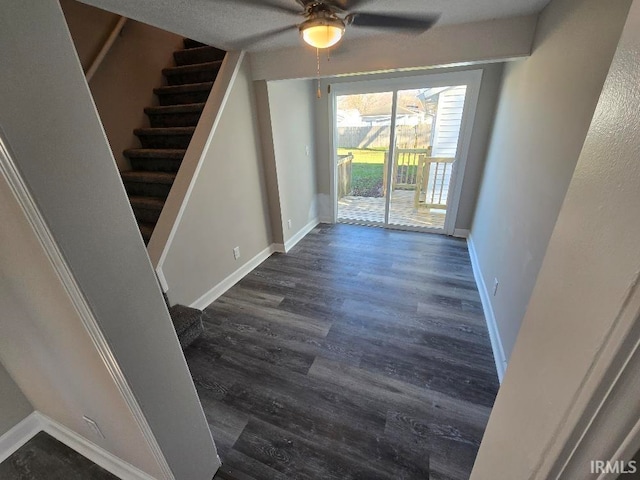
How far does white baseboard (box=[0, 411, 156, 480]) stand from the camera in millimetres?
1188

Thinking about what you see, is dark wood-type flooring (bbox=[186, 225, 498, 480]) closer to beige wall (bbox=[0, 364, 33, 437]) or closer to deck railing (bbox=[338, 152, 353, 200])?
beige wall (bbox=[0, 364, 33, 437])

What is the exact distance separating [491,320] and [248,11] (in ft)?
8.87

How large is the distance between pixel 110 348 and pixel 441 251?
328 centimetres

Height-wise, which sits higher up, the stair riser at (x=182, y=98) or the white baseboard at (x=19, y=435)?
the stair riser at (x=182, y=98)

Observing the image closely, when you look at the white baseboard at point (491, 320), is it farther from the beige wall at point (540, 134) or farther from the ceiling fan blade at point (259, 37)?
the ceiling fan blade at point (259, 37)

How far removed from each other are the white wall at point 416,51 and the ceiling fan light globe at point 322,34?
81cm

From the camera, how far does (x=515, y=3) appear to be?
1.52 m

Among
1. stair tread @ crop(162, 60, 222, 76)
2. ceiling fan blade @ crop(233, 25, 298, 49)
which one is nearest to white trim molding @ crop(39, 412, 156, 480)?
ceiling fan blade @ crop(233, 25, 298, 49)

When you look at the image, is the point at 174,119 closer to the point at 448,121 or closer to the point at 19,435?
the point at 19,435

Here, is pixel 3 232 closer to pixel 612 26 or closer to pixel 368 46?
pixel 612 26

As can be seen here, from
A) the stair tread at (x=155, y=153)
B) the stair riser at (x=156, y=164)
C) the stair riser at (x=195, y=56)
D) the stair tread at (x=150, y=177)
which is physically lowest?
the stair tread at (x=150, y=177)

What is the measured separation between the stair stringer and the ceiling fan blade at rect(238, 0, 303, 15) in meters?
0.96

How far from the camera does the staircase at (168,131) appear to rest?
2256mm

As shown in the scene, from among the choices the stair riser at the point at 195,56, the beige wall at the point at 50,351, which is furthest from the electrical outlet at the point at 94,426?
the stair riser at the point at 195,56
